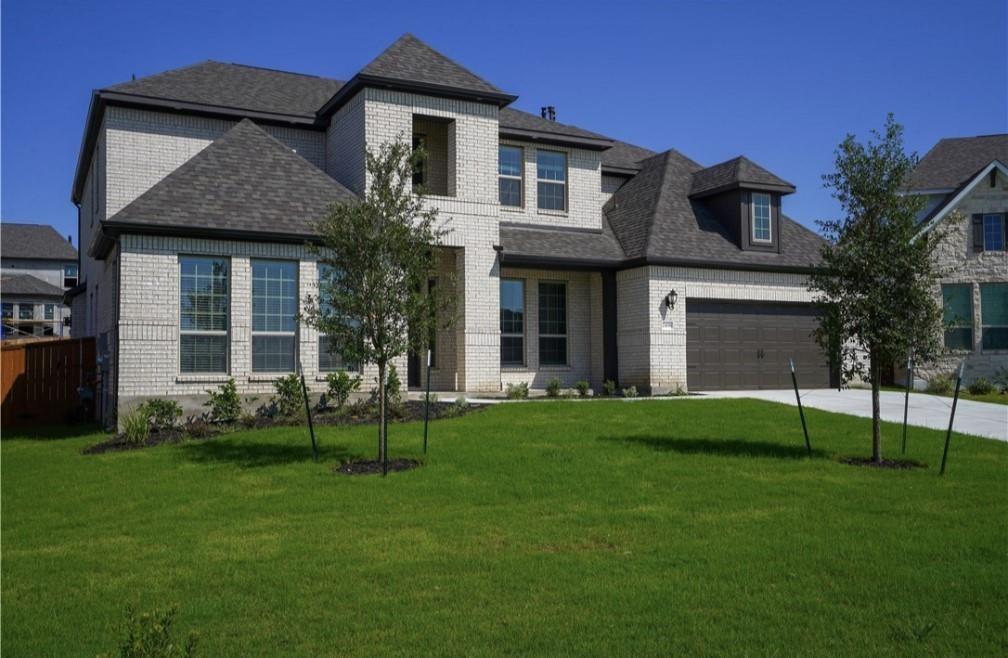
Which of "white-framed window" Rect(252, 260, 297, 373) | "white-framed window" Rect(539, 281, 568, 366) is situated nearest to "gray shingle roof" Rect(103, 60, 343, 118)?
"white-framed window" Rect(252, 260, 297, 373)

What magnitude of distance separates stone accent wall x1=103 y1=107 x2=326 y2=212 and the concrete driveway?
1419 cm

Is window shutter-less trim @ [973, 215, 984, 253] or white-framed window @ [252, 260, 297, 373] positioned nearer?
white-framed window @ [252, 260, 297, 373]

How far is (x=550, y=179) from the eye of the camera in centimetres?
2398

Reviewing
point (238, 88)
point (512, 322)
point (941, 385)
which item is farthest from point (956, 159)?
point (238, 88)

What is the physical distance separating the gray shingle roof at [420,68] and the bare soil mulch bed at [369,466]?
10646 mm

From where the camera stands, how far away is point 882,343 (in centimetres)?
1225

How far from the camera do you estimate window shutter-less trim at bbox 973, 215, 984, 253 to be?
93.5 ft

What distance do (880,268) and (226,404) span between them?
38.7 feet

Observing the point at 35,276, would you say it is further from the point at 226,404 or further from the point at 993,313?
the point at 993,313

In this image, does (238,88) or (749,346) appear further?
(749,346)

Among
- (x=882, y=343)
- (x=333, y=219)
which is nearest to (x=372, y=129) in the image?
(x=333, y=219)

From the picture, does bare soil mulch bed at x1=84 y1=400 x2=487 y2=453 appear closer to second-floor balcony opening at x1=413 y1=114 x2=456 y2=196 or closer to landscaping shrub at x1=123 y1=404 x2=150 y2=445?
landscaping shrub at x1=123 y1=404 x2=150 y2=445

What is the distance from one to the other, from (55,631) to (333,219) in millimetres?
7147

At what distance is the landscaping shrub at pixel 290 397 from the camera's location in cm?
1681
